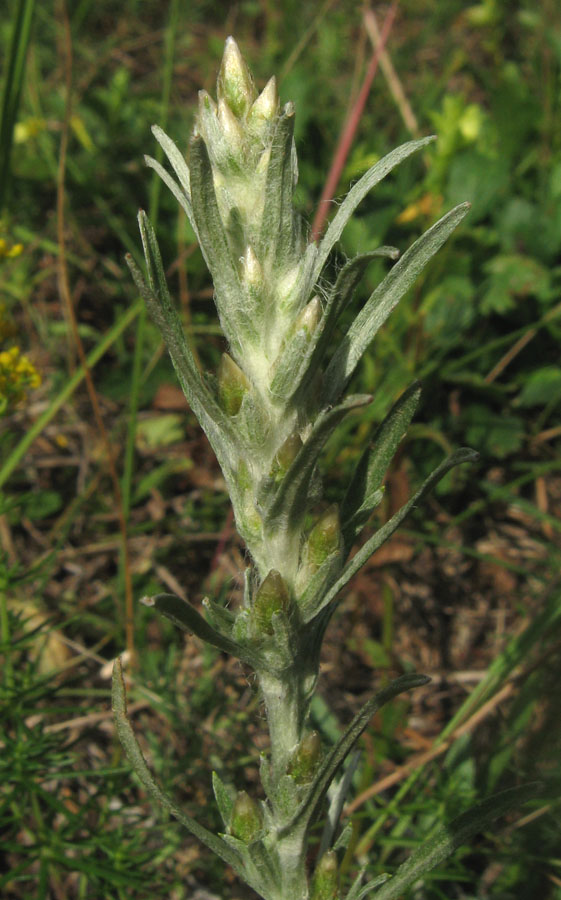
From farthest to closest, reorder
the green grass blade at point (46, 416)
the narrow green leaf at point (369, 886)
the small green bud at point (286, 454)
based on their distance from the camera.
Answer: the green grass blade at point (46, 416), the narrow green leaf at point (369, 886), the small green bud at point (286, 454)

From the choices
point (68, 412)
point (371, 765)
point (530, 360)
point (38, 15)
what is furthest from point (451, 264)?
point (38, 15)

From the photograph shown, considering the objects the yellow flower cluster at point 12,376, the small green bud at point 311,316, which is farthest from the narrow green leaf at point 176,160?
the yellow flower cluster at point 12,376

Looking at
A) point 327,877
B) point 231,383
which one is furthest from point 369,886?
point 231,383

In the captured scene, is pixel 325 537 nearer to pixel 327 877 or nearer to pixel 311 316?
pixel 311 316

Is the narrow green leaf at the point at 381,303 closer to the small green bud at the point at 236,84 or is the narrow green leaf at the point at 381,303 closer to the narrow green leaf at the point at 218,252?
the narrow green leaf at the point at 218,252

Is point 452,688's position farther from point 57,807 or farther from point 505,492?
point 57,807

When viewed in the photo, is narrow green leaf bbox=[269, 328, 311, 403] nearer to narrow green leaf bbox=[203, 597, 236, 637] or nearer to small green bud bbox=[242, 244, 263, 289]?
small green bud bbox=[242, 244, 263, 289]
